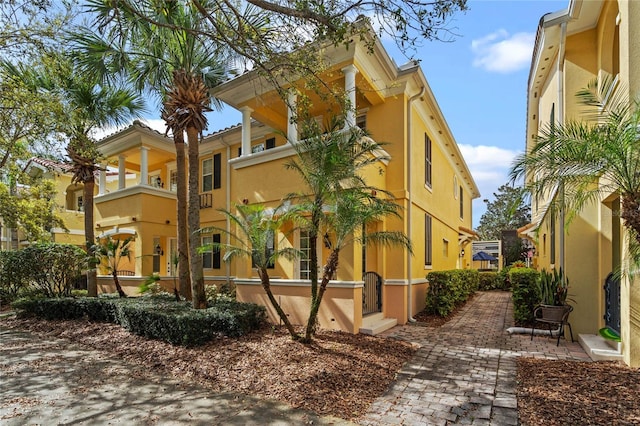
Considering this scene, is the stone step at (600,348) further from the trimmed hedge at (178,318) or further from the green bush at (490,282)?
the green bush at (490,282)

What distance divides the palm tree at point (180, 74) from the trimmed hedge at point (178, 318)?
0.97 metres

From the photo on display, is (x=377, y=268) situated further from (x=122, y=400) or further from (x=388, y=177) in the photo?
(x=122, y=400)

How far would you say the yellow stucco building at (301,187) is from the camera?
972cm

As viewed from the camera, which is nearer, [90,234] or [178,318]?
[178,318]

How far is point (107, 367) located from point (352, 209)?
5.58 m

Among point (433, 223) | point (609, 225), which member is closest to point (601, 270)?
point (609, 225)

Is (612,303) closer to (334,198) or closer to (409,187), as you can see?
(409,187)

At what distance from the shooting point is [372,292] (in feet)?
35.6

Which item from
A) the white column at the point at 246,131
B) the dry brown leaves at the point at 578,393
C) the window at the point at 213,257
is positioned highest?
the white column at the point at 246,131

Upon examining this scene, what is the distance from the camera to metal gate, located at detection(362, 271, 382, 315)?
10.8 m

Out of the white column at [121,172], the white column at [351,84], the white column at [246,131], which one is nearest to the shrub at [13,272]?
the white column at [121,172]

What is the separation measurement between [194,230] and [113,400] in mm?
5194

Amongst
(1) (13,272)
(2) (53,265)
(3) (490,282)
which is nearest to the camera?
(2) (53,265)

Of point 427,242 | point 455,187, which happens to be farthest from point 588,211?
point 455,187
